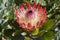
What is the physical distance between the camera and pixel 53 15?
1.65 meters

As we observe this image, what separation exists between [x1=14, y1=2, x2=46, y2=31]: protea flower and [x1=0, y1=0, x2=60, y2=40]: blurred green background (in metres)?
0.05

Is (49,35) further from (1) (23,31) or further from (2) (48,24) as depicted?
(1) (23,31)

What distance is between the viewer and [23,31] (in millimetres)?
1550

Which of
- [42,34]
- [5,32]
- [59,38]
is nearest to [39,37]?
[42,34]

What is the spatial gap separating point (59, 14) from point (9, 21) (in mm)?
346

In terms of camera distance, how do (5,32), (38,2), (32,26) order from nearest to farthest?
(32,26) → (5,32) → (38,2)

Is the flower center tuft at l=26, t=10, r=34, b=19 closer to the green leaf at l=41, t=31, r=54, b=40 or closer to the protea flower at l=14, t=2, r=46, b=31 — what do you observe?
the protea flower at l=14, t=2, r=46, b=31

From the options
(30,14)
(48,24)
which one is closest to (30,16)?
(30,14)

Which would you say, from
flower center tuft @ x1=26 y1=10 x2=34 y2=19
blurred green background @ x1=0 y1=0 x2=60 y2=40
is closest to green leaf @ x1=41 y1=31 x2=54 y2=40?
blurred green background @ x1=0 y1=0 x2=60 y2=40

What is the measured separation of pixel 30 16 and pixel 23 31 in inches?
4.4

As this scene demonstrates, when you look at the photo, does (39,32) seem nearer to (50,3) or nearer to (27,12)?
(27,12)

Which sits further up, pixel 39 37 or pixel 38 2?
pixel 38 2

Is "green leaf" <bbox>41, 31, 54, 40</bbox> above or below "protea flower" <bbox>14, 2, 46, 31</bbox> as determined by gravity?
below

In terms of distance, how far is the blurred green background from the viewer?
1479 millimetres
